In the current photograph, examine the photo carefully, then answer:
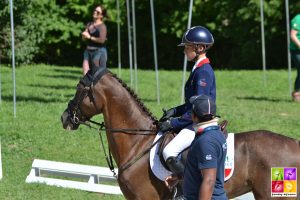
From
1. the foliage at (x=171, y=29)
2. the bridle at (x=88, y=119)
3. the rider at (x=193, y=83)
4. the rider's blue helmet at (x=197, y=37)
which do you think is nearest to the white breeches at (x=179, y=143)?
the rider at (x=193, y=83)

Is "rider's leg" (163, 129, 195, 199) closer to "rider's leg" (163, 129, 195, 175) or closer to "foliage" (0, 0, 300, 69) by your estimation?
"rider's leg" (163, 129, 195, 175)

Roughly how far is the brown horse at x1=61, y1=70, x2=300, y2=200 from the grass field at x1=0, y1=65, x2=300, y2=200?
9.49 feet

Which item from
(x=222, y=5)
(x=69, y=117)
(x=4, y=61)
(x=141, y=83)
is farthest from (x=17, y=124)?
(x=222, y=5)

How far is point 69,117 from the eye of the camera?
26.3 feet

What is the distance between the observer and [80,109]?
26.1 ft

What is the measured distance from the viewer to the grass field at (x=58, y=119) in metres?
11.7

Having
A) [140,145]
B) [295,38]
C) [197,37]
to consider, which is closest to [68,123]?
[140,145]

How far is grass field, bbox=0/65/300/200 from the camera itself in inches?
461

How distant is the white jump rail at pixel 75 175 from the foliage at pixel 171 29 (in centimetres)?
1787

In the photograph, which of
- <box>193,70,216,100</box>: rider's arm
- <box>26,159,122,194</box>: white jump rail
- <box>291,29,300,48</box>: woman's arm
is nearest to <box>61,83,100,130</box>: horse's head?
<box>193,70,216,100</box>: rider's arm

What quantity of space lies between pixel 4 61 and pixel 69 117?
20852 mm

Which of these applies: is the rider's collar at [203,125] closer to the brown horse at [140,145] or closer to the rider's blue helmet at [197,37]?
the rider's blue helmet at [197,37]

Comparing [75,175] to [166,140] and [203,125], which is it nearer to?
[166,140]

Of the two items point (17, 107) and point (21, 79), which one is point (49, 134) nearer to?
point (17, 107)
